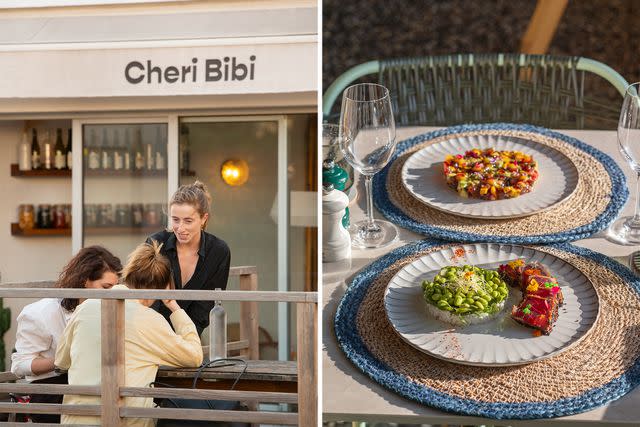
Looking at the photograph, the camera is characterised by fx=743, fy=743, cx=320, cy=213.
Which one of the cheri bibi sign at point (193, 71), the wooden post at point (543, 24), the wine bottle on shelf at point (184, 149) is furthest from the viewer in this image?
the wine bottle on shelf at point (184, 149)

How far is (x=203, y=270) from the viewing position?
78.0 inches

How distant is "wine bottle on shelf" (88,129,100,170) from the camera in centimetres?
310

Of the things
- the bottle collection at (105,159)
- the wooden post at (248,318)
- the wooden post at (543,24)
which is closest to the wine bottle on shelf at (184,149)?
the bottle collection at (105,159)

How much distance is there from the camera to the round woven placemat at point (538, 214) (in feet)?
2.50

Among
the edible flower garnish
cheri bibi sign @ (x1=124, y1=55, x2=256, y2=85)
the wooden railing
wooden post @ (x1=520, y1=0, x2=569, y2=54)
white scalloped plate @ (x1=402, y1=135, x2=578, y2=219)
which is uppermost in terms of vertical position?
cheri bibi sign @ (x1=124, y1=55, x2=256, y2=85)

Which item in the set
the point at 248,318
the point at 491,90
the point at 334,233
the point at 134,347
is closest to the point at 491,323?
the point at 334,233

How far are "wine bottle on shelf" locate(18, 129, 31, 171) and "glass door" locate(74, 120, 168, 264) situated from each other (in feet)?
0.82

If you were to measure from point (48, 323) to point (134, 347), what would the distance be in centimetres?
41

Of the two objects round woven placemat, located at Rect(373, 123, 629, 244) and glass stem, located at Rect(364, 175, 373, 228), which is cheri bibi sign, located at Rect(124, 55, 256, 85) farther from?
glass stem, located at Rect(364, 175, 373, 228)

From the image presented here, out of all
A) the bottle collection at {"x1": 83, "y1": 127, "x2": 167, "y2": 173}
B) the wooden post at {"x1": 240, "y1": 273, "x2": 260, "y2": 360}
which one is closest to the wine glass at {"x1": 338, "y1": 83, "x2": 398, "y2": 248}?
the wooden post at {"x1": 240, "y1": 273, "x2": 260, "y2": 360}

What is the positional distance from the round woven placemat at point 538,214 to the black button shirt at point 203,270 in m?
1.11

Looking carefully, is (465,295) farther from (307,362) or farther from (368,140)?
(307,362)

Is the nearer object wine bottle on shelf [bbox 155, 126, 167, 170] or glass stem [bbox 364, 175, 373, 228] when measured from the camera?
glass stem [bbox 364, 175, 373, 228]

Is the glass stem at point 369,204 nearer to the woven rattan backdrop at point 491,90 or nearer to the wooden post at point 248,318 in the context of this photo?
the woven rattan backdrop at point 491,90
